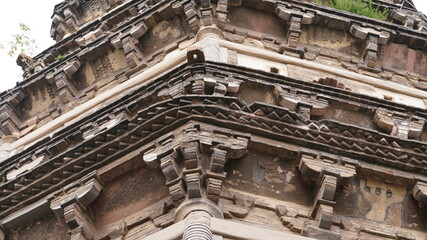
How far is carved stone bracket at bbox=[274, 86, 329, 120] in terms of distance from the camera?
1095 centimetres

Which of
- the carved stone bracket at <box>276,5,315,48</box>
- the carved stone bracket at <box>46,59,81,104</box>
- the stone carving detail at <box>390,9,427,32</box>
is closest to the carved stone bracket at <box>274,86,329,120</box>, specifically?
the carved stone bracket at <box>276,5,315,48</box>

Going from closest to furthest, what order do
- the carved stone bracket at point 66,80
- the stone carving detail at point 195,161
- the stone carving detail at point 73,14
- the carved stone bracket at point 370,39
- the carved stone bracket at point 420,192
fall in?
1. the stone carving detail at point 195,161
2. the carved stone bracket at point 420,192
3. the carved stone bracket at point 370,39
4. the carved stone bracket at point 66,80
5. the stone carving detail at point 73,14

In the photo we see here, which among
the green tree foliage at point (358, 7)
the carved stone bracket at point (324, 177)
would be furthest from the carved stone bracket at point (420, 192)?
the green tree foliage at point (358, 7)

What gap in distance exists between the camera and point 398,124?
11.2m

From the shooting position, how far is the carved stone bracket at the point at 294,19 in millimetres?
14297

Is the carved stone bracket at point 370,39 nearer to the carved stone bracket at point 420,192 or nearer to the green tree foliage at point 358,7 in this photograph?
the green tree foliage at point 358,7

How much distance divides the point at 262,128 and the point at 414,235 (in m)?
2.03

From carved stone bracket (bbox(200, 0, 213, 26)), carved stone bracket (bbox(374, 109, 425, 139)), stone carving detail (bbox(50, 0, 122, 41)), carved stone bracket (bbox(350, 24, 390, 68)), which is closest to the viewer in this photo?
carved stone bracket (bbox(374, 109, 425, 139))

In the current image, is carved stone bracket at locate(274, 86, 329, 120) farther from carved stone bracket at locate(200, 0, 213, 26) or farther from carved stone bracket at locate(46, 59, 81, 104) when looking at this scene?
carved stone bracket at locate(46, 59, 81, 104)

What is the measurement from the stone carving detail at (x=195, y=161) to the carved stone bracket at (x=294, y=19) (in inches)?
195

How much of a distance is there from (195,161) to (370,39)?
6.08 metres

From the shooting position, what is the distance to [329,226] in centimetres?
912

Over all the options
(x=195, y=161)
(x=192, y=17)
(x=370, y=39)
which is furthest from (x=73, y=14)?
(x=195, y=161)

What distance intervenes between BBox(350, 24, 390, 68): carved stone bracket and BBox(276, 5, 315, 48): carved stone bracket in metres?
0.76
